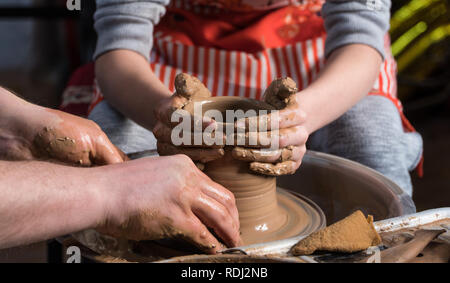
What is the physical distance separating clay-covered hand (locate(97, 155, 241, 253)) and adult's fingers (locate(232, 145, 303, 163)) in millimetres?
123

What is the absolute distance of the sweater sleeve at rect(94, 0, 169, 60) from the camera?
165 centimetres

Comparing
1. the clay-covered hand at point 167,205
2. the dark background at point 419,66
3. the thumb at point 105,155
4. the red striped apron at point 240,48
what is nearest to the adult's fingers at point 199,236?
the clay-covered hand at point 167,205

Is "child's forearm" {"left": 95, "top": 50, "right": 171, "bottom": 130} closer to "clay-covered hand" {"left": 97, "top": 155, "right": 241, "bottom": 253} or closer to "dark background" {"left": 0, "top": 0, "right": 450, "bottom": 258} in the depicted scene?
"clay-covered hand" {"left": 97, "top": 155, "right": 241, "bottom": 253}

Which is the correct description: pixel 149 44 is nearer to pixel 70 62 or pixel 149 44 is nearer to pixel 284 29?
pixel 284 29

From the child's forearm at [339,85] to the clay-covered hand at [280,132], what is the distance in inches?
7.8

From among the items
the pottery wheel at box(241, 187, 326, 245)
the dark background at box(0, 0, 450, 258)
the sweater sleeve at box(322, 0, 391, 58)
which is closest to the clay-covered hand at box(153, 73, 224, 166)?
the pottery wheel at box(241, 187, 326, 245)

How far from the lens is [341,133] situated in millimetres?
1628

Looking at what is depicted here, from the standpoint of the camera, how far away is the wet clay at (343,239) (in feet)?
3.07

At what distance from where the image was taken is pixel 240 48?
181cm

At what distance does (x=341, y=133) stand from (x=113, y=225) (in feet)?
2.99

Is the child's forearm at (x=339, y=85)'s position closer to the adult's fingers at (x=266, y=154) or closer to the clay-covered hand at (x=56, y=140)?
the adult's fingers at (x=266, y=154)

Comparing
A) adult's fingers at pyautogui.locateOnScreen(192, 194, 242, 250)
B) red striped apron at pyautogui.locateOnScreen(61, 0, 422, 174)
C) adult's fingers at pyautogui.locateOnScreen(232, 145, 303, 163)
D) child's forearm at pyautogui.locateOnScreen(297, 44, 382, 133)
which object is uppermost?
red striped apron at pyautogui.locateOnScreen(61, 0, 422, 174)

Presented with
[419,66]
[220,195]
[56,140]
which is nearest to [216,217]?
[220,195]

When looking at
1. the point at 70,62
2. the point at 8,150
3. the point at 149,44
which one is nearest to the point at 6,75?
the point at 70,62
